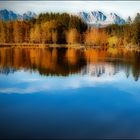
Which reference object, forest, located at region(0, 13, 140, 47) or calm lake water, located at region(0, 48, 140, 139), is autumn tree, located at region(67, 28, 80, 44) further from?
calm lake water, located at region(0, 48, 140, 139)

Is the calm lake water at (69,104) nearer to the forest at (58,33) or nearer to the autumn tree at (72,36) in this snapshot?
the forest at (58,33)

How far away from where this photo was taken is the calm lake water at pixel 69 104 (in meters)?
13.7

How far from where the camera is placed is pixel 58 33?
10206 centimetres

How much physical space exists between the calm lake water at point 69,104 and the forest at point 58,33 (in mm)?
62677

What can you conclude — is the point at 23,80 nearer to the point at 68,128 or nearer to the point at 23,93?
the point at 23,93

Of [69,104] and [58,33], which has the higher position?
[58,33]

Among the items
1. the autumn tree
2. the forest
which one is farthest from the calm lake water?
the autumn tree

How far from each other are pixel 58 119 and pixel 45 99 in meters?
4.67

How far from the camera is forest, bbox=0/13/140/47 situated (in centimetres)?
9660

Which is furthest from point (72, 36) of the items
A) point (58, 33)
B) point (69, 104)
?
point (69, 104)

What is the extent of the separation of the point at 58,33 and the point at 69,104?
84.3m

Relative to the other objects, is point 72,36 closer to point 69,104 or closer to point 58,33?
point 58,33

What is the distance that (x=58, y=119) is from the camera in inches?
606

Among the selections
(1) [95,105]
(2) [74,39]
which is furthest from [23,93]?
(2) [74,39]
